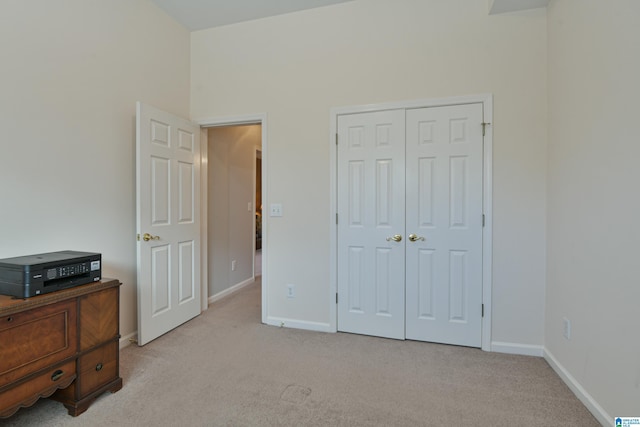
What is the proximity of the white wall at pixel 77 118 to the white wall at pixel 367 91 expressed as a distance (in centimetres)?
72

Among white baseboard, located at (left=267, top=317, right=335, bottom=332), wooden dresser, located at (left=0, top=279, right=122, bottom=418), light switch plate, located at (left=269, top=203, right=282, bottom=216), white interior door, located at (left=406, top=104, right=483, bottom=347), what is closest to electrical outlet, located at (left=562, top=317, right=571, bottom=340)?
white interior door, located at (left=406, top=104, right=483, bottom=347)

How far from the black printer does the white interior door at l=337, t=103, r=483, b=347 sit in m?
1.86

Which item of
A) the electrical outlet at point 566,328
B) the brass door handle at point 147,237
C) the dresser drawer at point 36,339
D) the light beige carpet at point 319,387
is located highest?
the brass door handle at point 147,237

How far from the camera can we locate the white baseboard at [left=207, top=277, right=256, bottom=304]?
3.64 meters

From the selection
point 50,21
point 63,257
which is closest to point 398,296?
point 63,257

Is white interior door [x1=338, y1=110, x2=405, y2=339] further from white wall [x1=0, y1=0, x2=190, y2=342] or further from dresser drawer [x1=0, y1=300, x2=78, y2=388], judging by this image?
dresser drawer [x1=0, y1=300, x2=78, y2=388]

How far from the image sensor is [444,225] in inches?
100

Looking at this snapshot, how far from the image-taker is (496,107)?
242 cm

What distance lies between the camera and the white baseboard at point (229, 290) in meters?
3.64

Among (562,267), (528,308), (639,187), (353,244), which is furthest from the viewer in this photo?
→ (353,244)

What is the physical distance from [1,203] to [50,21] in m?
1.23

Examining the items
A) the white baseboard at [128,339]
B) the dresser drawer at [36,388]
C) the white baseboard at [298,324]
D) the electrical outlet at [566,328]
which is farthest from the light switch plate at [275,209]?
the electrical outlet at [566,328]

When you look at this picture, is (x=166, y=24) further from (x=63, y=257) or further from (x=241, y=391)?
(x=241, y=391)

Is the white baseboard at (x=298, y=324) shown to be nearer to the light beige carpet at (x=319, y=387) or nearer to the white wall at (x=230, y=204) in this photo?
the light beige carpet at (x=319, y=387)
